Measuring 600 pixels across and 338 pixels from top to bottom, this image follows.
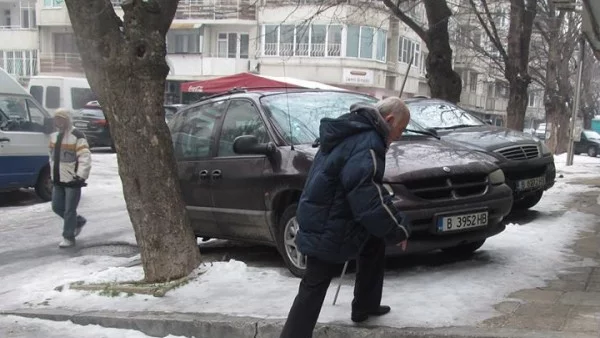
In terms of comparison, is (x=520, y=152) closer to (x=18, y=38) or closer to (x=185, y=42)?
(x=185, y=42)

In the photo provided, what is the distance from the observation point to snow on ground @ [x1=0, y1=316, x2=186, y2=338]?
5012 millimetres

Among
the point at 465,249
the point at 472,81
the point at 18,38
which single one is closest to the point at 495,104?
the point at 472,81

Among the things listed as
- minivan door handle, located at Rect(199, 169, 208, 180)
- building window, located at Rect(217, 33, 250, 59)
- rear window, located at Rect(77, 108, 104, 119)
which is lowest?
rear window, located at Rect(77, 108, 104, 119)

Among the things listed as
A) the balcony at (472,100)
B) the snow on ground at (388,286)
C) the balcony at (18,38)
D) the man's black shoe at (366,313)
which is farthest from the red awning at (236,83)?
the balcony at (472,100)

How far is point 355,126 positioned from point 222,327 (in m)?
1.89

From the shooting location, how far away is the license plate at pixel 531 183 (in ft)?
25.9

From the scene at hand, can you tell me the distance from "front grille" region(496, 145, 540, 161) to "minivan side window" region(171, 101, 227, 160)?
3.52 meters

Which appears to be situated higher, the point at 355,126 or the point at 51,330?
the point at 355,126

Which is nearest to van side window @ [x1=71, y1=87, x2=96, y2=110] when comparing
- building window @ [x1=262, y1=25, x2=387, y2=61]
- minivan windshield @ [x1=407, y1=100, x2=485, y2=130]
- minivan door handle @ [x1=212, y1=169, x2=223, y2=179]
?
building window @ [x1=262, y1=25, x2=387, y2=61]

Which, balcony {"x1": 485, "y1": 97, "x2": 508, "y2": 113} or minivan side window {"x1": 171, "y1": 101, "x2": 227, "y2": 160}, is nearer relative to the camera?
minivan side window {"x1": 171, "y1": 101, "x2": 227, "y2": 160}

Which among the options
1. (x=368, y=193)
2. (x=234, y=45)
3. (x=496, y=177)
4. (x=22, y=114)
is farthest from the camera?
(x=234, y=45)

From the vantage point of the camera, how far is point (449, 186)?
537 centimetres

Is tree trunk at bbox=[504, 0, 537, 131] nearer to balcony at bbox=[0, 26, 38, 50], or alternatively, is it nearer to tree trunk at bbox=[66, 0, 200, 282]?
tree trunk at bbox=[66, 0, 200, 282]

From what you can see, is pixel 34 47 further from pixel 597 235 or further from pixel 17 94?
pixel 597 235
